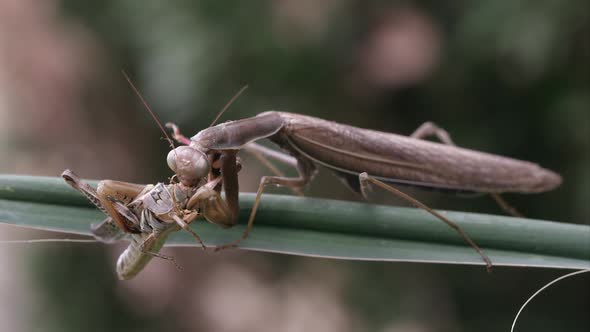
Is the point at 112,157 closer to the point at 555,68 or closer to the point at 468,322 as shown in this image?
the point at 468,322

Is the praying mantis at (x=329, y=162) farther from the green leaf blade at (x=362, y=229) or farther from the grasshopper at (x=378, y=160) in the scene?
the green leaf blade at (x=362, y=229)

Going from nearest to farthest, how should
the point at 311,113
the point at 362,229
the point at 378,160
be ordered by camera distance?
1. the point at 362,229
2. the point at 378,160
3. the point at 311,113

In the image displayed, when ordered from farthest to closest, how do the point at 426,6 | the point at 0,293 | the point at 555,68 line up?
the point at 0,293 → the point at 426,6 → the point at 555,68

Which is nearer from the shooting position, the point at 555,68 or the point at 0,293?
the point at 555,68

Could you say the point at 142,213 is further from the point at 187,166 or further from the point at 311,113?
the point at 311,113

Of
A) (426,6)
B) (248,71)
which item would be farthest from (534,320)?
(248,71)

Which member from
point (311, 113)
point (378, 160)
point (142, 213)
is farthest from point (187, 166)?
point (311, 113)

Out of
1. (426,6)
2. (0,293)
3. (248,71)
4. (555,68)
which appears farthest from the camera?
(0,293)
